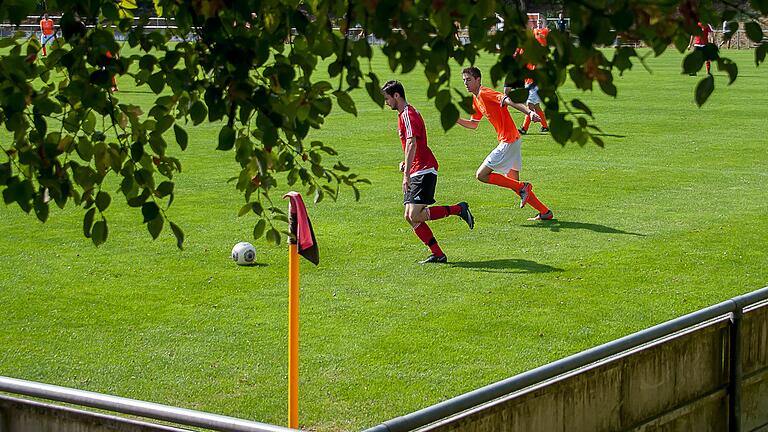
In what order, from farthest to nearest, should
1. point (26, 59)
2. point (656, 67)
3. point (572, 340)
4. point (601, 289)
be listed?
point (656, 67)
point (601, 289)
point (572, 340)
point (26, 59)

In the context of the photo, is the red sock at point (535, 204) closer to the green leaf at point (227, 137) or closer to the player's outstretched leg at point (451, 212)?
the player's outstretched leg at point (451, 212)

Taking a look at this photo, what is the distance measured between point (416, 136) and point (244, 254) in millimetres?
2219

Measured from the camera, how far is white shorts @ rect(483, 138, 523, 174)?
1625 cm

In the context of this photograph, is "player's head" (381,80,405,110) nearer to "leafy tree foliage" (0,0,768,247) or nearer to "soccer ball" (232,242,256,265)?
"soccer ball" (232,242,256,265)

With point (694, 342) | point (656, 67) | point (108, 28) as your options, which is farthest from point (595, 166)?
point (656, 67)

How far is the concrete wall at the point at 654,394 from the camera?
20.7 ft

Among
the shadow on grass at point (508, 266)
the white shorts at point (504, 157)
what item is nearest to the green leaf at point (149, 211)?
the shadow on grass at point (508, 266)

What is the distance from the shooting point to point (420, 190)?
45.0 feet

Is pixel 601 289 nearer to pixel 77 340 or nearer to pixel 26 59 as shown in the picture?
pixel 77 340

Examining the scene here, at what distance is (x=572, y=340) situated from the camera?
10.4m

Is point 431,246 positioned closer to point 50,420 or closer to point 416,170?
point 416,170

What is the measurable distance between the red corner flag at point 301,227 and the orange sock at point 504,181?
26.3 feet

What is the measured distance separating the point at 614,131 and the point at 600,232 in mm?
10874

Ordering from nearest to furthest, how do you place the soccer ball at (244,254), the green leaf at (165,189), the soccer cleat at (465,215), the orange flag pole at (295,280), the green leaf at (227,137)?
the green leaf at (227,137)
the green leaf at (165,189)
the orange flag pole at (295,280)
the soccer ball at (244,254)
the soccer cleat at (465,215)
